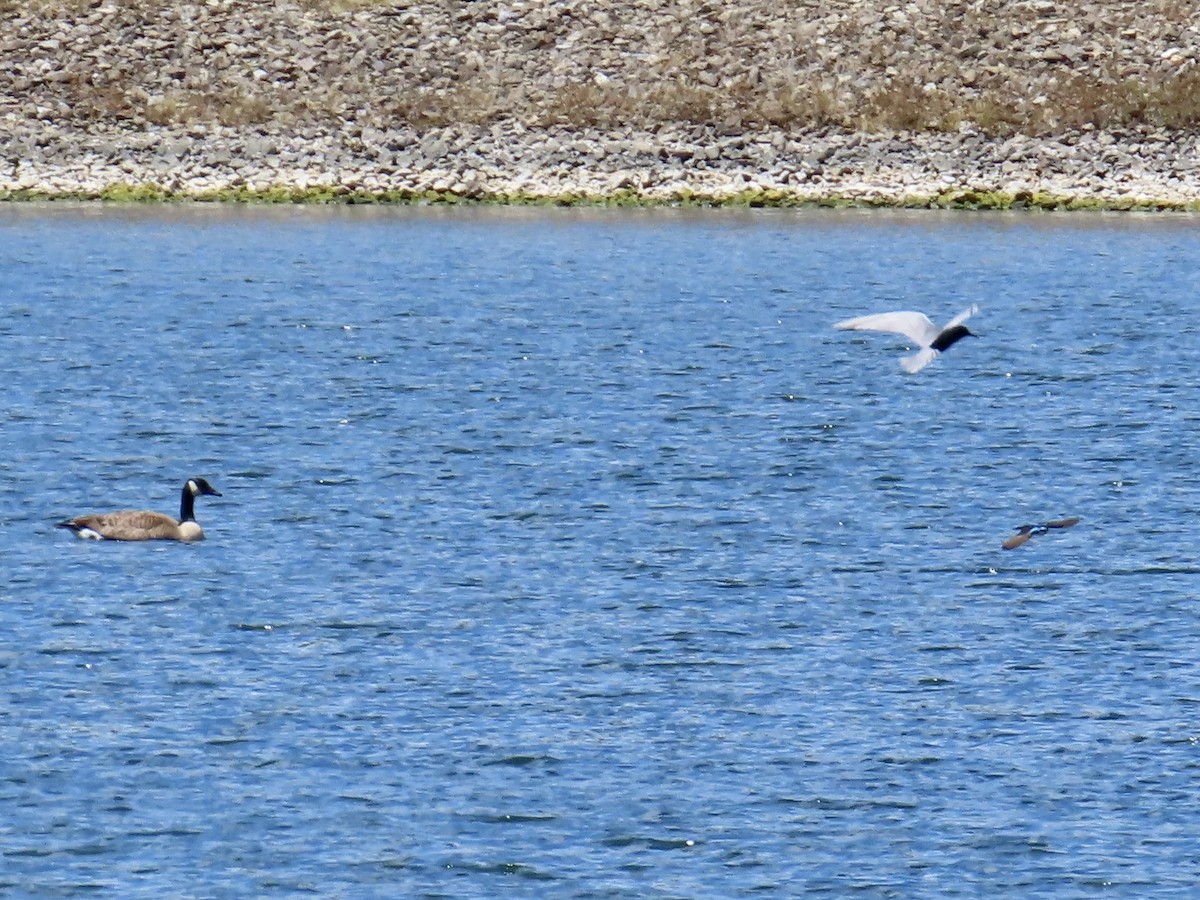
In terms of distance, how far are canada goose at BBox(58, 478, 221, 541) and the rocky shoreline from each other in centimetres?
4474

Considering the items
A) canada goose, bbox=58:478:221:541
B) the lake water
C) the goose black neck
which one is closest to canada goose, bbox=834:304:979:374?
the lake water

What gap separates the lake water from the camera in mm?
15109

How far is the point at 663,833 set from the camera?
1531 centimetres

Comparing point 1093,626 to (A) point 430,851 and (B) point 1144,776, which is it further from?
(A) point 430,851

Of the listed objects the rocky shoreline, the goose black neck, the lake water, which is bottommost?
the lake water

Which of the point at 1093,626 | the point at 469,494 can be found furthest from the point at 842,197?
the point at 1093,626

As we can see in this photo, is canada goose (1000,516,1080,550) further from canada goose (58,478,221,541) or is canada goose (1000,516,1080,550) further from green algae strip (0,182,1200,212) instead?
green algae strip (0,182,1200,212)

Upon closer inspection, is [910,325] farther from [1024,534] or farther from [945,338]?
[1024,534]

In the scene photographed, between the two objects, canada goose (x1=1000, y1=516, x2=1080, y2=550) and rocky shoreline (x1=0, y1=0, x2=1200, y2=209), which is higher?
rocky shoreline (x1=0, y1=0, x2=1200, y2=209)

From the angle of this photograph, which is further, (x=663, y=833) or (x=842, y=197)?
(x=842, y=197)

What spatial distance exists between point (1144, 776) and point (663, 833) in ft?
11.9

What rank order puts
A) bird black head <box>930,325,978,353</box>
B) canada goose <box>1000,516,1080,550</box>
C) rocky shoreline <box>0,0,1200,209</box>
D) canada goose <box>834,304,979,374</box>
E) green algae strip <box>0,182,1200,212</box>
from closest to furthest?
canada goose <box>834,304,979,374</box>
bird black head <box>930,325,978,353</box>
canada goose <box>1000,516,1080,550</box>
green algae strip <box>0,182,1200,212</box>
rocky shoreline <box>0,0,1200,209</box>

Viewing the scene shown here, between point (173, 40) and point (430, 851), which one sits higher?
point (173, 40)

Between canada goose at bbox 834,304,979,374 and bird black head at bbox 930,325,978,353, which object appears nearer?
canada goose at bbox 834,304,979,374
